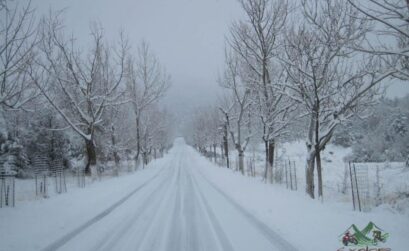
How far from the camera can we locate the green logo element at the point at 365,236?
20.6ft

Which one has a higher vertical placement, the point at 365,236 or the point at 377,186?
the point at 365,236

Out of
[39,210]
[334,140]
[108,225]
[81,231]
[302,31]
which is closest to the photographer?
[81,231]

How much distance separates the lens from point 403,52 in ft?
24.1

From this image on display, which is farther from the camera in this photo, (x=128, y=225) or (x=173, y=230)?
(x=128, y=225)

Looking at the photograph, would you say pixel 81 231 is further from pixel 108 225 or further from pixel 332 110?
pixel 332 110

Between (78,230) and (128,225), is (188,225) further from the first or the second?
(78,230)

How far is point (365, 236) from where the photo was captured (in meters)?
6.64

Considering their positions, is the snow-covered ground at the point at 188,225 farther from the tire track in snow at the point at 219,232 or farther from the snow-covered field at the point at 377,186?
the snow-covered field at the point at 377,186

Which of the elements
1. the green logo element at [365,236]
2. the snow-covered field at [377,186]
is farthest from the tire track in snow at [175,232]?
the snow-covered field at [377,186]

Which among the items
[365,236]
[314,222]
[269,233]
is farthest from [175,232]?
[365,236]

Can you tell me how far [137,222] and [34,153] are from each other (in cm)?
2669

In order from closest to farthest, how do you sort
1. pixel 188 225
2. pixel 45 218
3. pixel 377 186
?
pixel 188 225
pixel 45 218
pixel 377 186

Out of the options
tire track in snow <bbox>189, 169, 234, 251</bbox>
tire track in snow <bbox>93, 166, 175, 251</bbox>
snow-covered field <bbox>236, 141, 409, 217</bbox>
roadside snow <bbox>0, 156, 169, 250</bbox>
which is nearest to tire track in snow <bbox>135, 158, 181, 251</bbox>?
tire track in snow <bbox>93, 166, 175, 251</bbox>

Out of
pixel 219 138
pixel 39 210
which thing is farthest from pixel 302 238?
pixel 219 138
